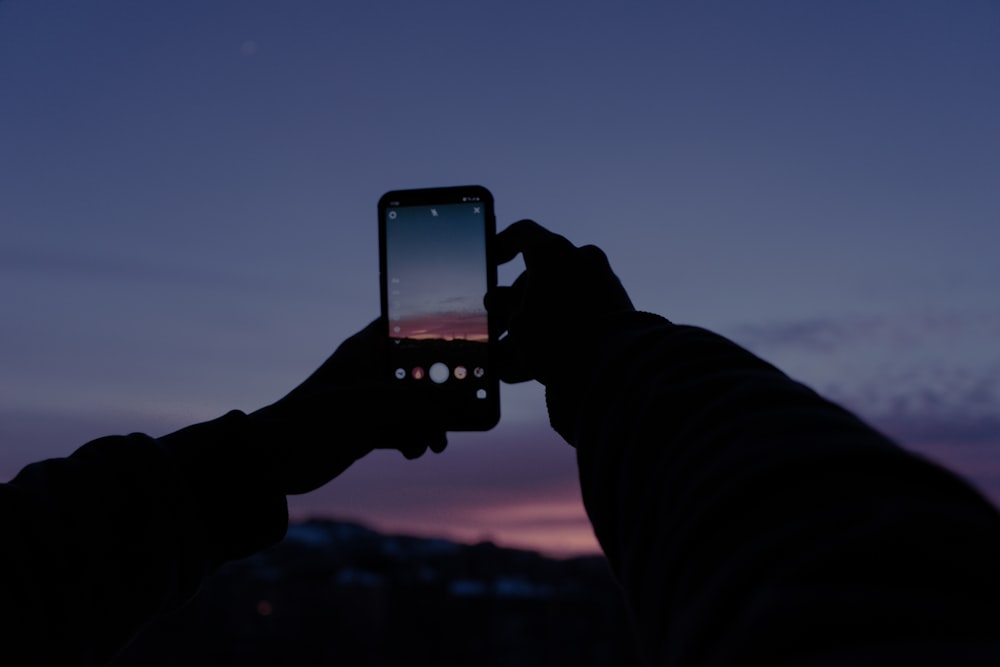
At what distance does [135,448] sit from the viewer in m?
0.77

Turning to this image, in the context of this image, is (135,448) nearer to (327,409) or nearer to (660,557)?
(327,409)

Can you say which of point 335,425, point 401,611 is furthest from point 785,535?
point 401,611

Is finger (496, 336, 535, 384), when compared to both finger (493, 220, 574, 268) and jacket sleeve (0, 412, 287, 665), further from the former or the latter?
jacket sleeve (0, 412, 287, 665)

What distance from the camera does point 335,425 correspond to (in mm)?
1068

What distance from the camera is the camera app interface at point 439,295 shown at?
1.29m

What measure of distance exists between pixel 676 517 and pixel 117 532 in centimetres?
58

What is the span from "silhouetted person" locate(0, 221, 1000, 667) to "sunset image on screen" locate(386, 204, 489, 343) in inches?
12.6

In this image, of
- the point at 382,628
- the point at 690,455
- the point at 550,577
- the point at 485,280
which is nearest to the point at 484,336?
the point at 485,280

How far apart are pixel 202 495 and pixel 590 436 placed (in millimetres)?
498

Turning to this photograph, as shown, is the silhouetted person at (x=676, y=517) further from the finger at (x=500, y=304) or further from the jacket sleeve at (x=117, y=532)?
the finger at (x=500, y=304)

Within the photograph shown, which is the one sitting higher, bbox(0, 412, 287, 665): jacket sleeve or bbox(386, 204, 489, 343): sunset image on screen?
bbox(386, 204, 489, 343): sunset image on screen

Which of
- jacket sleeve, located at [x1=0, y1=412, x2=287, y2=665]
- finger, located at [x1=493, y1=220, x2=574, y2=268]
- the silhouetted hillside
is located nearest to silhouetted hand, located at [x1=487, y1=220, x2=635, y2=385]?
finger, located at [x1=493, y1=220, x2=574, y2=268]

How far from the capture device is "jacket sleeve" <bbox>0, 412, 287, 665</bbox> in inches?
24.4

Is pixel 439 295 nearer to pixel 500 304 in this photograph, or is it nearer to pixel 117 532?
pixel 500 304
